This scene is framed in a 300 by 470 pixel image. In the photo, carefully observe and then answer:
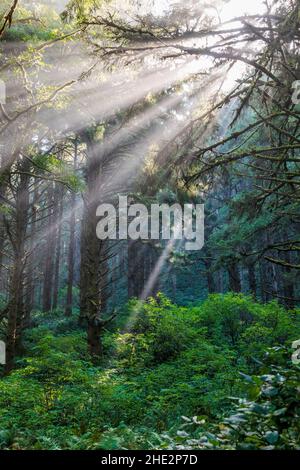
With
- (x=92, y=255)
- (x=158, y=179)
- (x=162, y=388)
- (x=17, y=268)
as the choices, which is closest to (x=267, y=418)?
(x=158, y=179)

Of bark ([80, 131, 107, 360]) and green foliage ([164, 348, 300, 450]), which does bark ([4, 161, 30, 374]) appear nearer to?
bark ([80, 131, 107, 360])

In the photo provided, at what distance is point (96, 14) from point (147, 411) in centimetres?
621

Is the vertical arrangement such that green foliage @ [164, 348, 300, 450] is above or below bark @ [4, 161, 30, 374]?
below

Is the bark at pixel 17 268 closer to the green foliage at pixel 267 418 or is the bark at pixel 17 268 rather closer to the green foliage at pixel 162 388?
the green foliage at pixel 162 388

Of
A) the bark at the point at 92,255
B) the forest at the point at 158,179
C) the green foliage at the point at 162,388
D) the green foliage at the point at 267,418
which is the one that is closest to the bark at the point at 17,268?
the forest at the point at 158,179

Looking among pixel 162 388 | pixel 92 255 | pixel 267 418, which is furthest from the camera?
pixel 92 255

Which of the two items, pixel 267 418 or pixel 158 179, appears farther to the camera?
pixel 158 179

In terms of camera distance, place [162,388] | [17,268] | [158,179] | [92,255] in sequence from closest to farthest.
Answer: [158,179], [162,388], [17,268], [92,255]

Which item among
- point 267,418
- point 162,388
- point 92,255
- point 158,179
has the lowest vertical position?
point 162,388

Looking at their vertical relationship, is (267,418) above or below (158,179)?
below

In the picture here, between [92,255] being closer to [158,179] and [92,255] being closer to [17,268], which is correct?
[17,268]

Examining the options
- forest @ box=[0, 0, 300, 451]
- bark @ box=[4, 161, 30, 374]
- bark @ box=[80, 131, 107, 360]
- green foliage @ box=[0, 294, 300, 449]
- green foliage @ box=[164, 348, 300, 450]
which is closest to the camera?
green foliage @ box=[164, 348, 300, 450]

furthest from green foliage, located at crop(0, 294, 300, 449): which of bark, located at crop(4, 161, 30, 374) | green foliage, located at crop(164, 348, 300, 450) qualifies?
bark, located at crop(4, 161, 30, 374)

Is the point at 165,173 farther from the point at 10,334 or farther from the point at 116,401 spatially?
the point at 10,334
